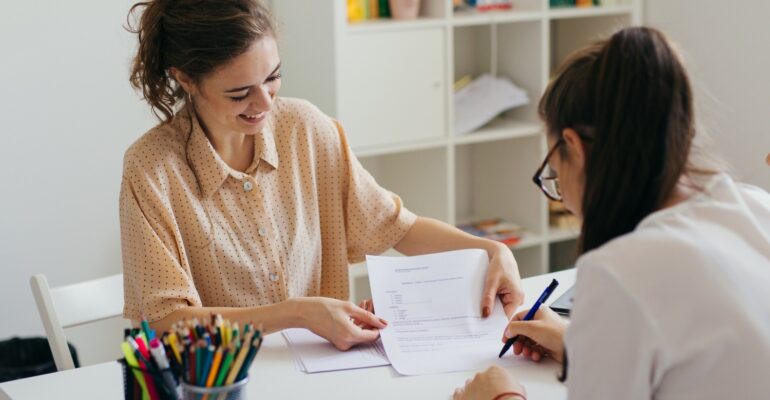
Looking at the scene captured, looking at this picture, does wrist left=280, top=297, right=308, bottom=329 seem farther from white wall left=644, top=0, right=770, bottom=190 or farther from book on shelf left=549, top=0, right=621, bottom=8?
book on shelf left=549, top=0, right=621, bottom=8

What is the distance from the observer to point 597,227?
3.95 feet

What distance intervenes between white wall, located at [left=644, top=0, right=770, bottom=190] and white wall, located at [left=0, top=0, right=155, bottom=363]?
173cm

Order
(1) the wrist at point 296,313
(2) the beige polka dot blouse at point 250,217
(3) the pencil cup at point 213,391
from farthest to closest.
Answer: (2) the beige polka dot blouse at point 250,217 → (1) the wrist at point 296,313 → (3) the pencil cup at point 213,391

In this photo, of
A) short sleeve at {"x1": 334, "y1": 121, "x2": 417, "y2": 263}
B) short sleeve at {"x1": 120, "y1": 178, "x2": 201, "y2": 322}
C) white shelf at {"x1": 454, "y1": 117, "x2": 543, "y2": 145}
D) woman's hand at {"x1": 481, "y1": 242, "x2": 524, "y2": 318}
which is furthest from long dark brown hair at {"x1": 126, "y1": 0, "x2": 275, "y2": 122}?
white shelf at {"x1": 454, "y1": 117, "x2": 543, "y2": 145}

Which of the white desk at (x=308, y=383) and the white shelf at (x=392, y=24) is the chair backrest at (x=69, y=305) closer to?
the white desk at (x=308, y=383)

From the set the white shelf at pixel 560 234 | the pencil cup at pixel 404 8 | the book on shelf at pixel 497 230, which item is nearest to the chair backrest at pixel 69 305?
the pencil cup at pixel 404 8

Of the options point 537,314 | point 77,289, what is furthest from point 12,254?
point 537,314

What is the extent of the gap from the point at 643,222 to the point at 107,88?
2.14m

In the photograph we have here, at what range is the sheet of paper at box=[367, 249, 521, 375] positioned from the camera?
1.61 m

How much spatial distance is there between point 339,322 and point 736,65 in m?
2.04

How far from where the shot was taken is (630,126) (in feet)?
3.76

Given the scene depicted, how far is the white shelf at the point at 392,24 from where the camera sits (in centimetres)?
295

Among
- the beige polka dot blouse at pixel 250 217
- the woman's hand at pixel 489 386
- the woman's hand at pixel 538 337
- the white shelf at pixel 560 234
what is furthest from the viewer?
the white shelf at pixel 560 234

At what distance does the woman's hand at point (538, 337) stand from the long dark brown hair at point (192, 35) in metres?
0.70
